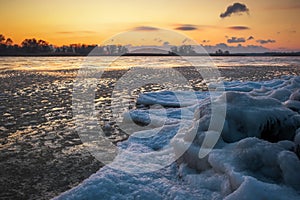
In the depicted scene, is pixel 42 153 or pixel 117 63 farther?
pixel 117 63

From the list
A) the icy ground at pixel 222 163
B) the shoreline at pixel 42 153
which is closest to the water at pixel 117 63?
the shoreline at pixel 42 153

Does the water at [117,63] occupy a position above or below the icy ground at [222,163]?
above

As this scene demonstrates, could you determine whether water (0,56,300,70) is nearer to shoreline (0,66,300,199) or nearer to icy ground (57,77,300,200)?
shoreline (0,66,300,199)

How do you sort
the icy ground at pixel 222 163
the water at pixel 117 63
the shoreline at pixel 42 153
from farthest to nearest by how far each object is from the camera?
the water at pixel 117 63 → the shoreline at pixel 42 153 → the icy ground at pixel 222 163

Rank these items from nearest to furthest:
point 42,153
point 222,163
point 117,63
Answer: point 222,163 → point 42,153 → point 117,63

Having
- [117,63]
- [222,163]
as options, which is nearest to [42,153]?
[222,163]

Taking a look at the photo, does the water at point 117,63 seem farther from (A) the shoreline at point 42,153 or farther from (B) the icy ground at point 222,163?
(B) the icy ground at point 222,163

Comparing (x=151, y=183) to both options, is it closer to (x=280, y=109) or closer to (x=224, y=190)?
(x=224, y=190)

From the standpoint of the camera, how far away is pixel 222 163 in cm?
415

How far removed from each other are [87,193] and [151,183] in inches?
38.7

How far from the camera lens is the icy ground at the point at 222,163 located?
3.60 meters

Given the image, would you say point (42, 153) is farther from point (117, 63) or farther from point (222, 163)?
point (117, 63)

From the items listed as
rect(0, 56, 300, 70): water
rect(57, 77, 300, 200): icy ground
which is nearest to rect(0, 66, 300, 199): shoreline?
rect(57, 77, 300, 200): icy ground

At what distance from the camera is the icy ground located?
360 cm
